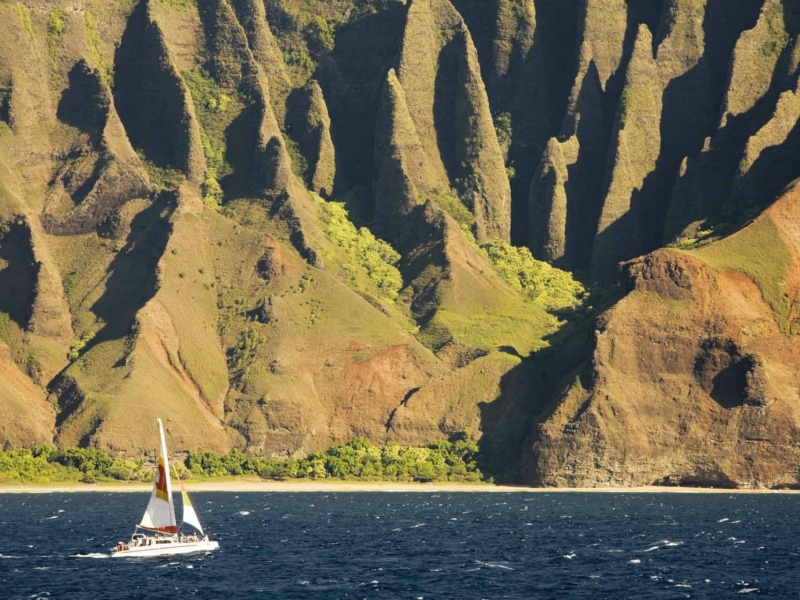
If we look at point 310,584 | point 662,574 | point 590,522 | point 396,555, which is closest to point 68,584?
point 310,584

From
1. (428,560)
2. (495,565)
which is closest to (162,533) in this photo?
(428,560)

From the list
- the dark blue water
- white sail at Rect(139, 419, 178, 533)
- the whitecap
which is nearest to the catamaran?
white sail at Rect(139, 419, 178, 533)

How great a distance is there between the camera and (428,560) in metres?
161

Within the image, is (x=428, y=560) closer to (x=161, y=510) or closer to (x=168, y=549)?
(x=168, y=549)

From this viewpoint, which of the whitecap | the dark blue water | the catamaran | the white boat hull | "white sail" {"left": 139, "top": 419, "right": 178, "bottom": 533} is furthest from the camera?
"white sail" {"left": 139, "top": 419, "right": 178, "bottom": 533}

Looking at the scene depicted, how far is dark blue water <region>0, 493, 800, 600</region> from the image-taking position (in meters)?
144

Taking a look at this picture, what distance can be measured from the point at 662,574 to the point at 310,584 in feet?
90.1

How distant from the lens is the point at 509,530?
18675cm

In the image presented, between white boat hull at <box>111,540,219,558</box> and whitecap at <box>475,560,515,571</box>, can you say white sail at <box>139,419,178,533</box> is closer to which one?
white boat hull at <box>111,540,219,558</box>

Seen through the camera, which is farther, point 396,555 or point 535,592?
point 396,555

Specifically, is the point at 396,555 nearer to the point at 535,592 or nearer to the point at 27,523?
the point at 535,592

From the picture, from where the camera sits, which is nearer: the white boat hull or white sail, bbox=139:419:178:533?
the white boat hull

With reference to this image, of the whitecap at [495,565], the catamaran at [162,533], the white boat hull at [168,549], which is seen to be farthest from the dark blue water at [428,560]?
the catamaran at [162,533]

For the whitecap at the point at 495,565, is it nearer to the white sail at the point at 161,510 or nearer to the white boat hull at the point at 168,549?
the white boat hull at the point at 168,549
